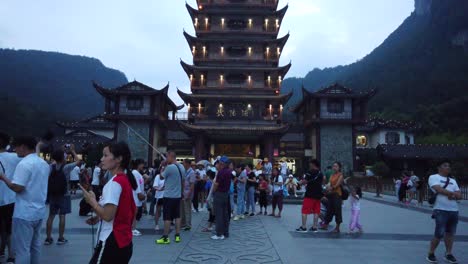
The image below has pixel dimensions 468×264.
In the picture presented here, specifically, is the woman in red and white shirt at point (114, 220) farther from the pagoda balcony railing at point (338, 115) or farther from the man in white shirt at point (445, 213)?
the pagoda balcony railing at point (338, 115)

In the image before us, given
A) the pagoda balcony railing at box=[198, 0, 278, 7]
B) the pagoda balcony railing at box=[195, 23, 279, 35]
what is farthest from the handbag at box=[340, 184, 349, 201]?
the pagoda balcony railing at box=[198, 0, 278, 7]

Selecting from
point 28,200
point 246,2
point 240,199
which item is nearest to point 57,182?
point 28,200

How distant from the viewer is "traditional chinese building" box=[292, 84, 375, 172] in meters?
31.2

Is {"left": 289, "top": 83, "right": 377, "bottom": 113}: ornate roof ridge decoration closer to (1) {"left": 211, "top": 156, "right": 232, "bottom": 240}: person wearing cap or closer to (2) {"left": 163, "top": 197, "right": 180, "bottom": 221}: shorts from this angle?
(1) {"left": 211, "top": 156, "right": 232, "bottom": 240}: person wearing cap

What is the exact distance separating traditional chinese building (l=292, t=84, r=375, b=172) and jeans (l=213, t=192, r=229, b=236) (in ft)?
80.6

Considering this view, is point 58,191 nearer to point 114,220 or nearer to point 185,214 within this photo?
point 185,214

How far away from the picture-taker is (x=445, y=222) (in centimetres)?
585

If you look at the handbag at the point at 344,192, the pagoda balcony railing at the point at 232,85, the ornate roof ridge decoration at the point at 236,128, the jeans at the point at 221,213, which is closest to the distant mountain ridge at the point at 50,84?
the pagoda balcony railing at the point at 232,85

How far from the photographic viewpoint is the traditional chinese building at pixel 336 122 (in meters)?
31.2

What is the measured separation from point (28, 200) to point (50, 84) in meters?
94.4

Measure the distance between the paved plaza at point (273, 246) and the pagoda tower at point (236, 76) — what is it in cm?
1927

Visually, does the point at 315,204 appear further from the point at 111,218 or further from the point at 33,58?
the point at 33,58

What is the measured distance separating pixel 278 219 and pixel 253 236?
291cm

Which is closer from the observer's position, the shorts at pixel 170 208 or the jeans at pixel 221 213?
the shorts at pixel 170 208
